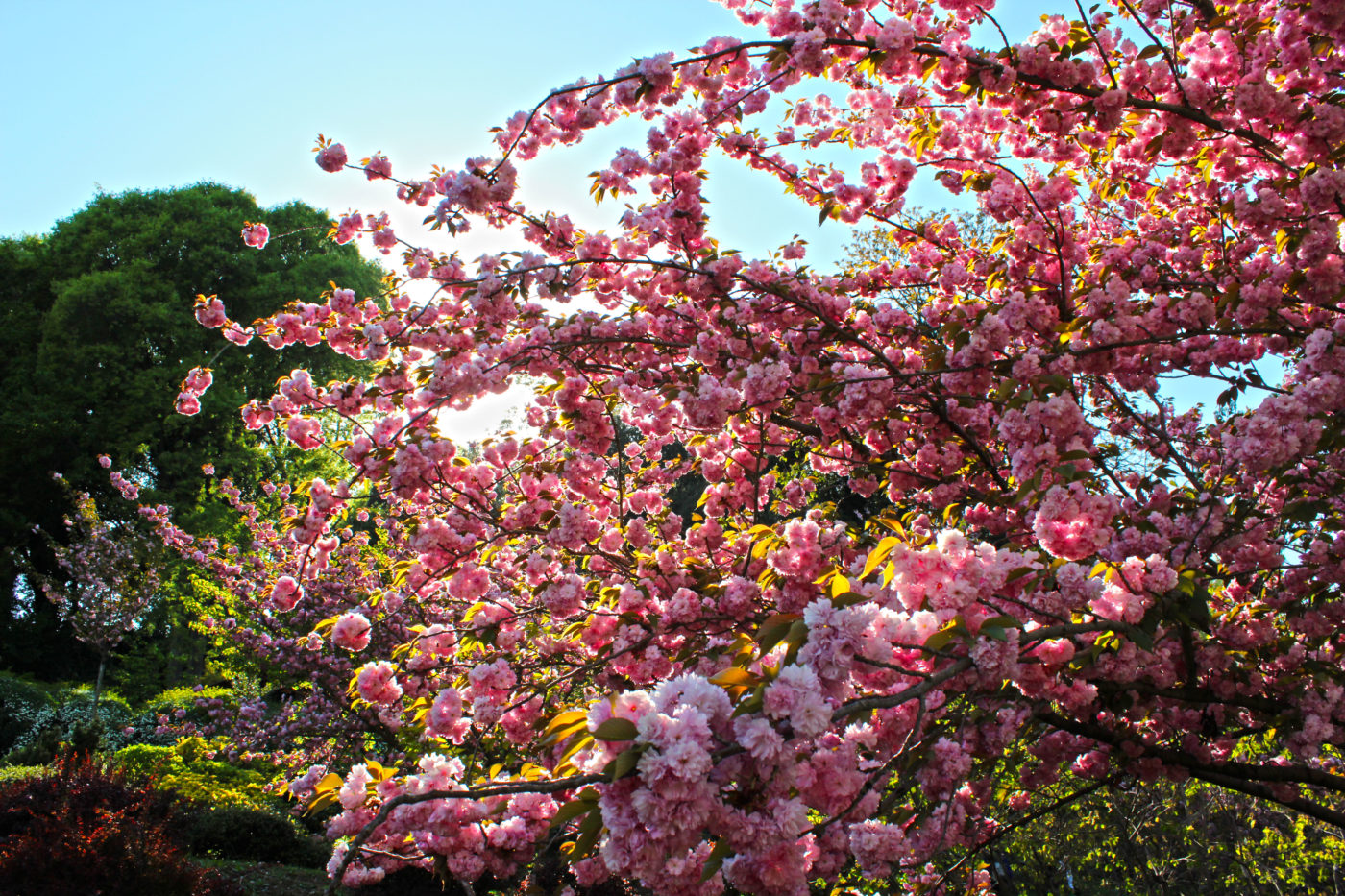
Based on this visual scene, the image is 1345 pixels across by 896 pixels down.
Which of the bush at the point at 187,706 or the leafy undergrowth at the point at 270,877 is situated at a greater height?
the bush at the point at 187,706

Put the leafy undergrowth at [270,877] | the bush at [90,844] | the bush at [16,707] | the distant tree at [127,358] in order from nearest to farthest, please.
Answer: the bush at [90,844]
the leafy undergrowth at [270,877]
the bush at [16,707]
the distant tree at [127,358]

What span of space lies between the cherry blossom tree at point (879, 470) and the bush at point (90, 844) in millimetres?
2281

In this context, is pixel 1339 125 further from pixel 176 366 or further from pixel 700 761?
pixel 176 366

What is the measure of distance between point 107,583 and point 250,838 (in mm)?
8546

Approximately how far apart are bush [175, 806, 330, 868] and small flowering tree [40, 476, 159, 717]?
7.38m

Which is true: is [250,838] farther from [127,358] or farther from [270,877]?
[127,358]

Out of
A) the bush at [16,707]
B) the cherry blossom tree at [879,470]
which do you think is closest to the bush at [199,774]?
the bush at [16,707]

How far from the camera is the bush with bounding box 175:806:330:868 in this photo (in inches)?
286

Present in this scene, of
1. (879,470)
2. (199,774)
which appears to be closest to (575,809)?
(879,470)

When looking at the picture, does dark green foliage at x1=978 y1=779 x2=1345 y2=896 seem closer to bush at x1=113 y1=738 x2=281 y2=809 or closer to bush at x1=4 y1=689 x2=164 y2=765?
bush at x1=113 y1=738 x2=281 y2=809

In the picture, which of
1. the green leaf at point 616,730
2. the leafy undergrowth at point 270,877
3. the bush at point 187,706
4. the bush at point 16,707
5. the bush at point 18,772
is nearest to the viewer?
the green leaf at point 616,730

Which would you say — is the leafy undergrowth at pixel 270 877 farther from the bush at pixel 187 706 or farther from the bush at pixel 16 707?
the bush at pixel 16 707

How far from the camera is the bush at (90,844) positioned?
4.56m

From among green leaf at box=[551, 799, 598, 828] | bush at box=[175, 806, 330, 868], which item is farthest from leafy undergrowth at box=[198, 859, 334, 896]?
green leaf at box=[551, 799, 598, 828]
